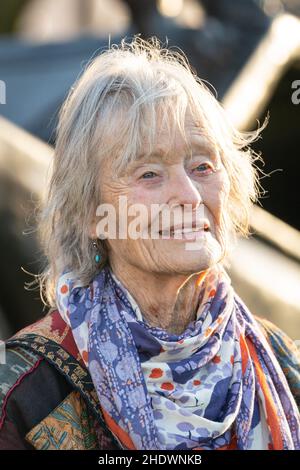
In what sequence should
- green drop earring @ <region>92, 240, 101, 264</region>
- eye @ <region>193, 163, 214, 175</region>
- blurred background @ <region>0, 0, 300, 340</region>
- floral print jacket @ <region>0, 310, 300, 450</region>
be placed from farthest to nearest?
blurred background @ <region>0, 0, 300, 340</region> < green drop earring @ <region>92, 240, 101, 264</region> < eye @ <region>193, 163, 214, 175</region> < floral print jacket @ <region>0, 310, 300, 450</region>

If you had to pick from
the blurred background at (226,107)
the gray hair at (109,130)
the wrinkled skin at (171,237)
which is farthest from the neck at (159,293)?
the blurred background at (226,107)

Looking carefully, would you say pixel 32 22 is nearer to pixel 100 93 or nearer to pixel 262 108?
pixel 262 108

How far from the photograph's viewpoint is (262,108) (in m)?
6.52

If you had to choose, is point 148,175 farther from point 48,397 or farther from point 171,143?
point 48,397

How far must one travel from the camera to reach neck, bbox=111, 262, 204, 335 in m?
2.45

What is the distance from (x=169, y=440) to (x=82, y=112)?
812 mm

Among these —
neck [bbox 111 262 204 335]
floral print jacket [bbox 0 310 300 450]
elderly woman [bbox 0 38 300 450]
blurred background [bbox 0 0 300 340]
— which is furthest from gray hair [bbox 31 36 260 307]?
blurred background [bbox 0 0 300 340]

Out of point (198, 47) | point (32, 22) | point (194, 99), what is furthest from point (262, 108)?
point (32, 22)

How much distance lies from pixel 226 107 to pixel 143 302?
4.01 metres

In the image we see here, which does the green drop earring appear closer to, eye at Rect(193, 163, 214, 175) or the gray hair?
the gray hair

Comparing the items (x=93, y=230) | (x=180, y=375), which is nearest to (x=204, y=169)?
(x=93, y=230)

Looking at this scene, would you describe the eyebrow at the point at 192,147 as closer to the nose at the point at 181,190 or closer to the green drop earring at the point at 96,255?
the nose at the point at 181,190

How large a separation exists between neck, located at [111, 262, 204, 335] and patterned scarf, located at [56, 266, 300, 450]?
37 millimetres

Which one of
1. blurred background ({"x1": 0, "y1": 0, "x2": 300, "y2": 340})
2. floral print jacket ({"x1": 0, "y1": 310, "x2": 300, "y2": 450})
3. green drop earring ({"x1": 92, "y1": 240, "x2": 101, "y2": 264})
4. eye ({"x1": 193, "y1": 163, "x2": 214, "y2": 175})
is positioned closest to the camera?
floral print jacket ({"x1": 0, "y1": 310, "x2": 300, "y2": 450})
